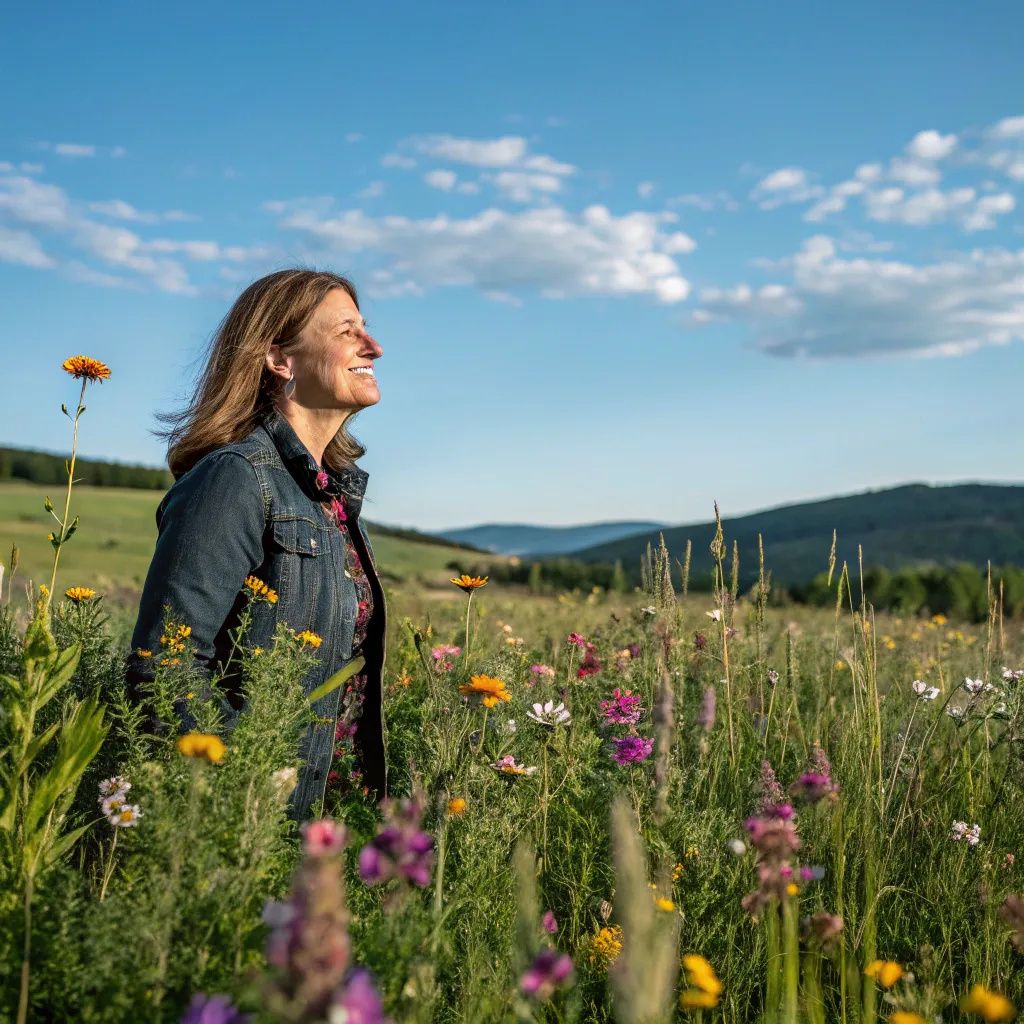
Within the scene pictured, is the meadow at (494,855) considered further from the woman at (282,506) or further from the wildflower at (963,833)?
the woman at (282,506)

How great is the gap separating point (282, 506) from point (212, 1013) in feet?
7.03

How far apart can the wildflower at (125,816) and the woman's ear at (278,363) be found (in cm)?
211

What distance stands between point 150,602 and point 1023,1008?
Answer: 2.79m

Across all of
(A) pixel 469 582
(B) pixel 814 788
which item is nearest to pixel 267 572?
(A) pixel 469 582

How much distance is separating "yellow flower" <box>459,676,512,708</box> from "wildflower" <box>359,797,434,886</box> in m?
Answer: 1.43

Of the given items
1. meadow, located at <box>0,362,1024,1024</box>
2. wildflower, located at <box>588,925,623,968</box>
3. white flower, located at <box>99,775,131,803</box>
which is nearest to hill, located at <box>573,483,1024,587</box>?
meadow, located at <box>0,362,1024,1024</box>

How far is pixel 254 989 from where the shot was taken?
4.09ft

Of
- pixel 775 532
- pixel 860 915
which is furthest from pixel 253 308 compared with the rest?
pixel 775 532

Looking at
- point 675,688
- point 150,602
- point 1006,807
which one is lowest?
point 1006,807

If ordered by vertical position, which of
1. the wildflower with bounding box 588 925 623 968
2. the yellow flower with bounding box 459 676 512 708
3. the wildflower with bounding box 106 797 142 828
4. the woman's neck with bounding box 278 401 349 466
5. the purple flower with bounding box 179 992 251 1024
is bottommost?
the wildflower with bounding box 588 925 623 968

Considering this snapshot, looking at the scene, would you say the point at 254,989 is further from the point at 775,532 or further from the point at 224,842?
the point at 775,532

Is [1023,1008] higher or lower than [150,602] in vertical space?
lower

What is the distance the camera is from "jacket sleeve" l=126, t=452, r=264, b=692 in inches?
110

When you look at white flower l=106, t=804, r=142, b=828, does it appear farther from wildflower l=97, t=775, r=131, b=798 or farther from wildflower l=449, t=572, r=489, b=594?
wildflower l=449, t=572, r=489, b=594
